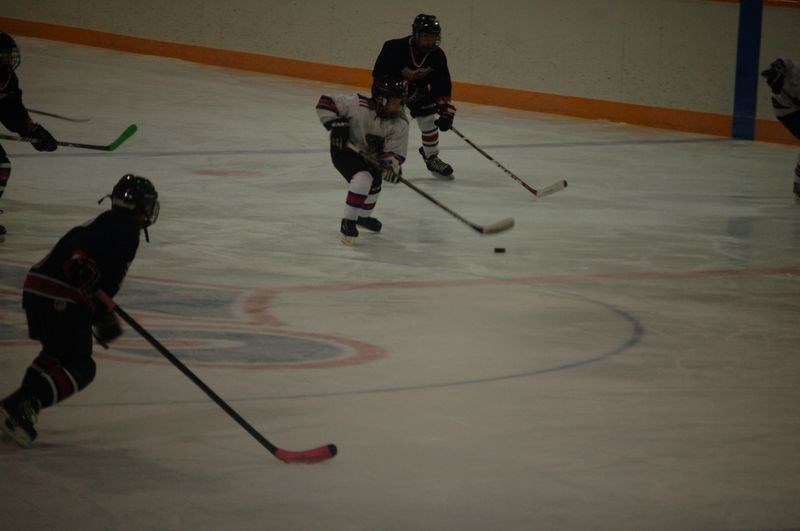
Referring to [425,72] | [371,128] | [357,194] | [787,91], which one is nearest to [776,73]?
[787,91]

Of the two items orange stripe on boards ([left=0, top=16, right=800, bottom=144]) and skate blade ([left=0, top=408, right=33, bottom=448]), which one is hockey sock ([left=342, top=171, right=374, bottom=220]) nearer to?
skate blade ([left=0, top=408, right=33, bottom=448])

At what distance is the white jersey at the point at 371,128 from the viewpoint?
280 inches

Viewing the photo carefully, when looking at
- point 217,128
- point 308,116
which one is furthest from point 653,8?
point 217,128

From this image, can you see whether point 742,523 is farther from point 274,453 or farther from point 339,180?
point 339,180

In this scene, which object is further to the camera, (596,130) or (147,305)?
(596,130)

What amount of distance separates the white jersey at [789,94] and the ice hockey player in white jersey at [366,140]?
281cm

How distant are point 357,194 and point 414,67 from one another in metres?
1.95

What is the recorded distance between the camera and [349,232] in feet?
23.0

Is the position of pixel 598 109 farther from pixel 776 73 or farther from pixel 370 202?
pixel 370 202

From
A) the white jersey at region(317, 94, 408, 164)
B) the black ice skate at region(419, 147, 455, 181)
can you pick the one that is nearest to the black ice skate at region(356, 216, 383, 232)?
the white jersey at region(317, 94, 408, 164)

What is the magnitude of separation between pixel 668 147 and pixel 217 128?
11.7 ft

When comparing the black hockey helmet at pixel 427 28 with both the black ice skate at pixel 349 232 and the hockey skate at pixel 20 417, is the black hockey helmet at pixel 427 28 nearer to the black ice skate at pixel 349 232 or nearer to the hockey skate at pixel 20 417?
the black ice skate at pixel 349 232

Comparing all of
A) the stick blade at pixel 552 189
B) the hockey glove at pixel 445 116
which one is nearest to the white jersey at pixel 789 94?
the stick blade at pixel 552 189

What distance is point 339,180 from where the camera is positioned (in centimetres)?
895
